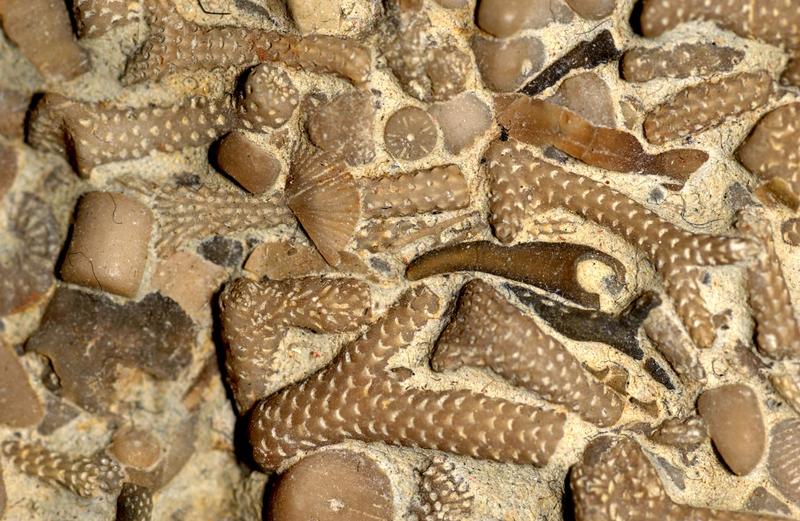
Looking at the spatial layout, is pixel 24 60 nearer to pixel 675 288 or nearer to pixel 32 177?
pixel 32 177

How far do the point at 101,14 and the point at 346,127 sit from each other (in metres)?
0.36

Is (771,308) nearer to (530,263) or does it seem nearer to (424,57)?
(530,263)

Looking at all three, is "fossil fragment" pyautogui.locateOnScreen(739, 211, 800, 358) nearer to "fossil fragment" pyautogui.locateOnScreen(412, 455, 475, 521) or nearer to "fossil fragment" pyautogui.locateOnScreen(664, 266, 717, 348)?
"fossil fragment" pyautogui.locateOnScreen(664, 266, 717, 348)

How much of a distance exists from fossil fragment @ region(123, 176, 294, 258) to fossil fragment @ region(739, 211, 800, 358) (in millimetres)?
616

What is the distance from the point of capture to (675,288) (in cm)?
128

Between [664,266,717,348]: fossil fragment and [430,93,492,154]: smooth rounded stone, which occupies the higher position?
[430,93,492,154]: smooth rounded stone

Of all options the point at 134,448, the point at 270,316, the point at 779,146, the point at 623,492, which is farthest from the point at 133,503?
the point at 779,146

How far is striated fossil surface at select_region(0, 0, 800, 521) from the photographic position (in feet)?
4.23

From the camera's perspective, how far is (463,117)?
1337 millimetres

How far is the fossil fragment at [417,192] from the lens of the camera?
1332 mm

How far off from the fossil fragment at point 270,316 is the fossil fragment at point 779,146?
21.2 inches

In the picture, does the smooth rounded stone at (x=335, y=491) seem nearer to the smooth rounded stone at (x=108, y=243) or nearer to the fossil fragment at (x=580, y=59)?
the smooth rounded stone at (x=108, y=243)

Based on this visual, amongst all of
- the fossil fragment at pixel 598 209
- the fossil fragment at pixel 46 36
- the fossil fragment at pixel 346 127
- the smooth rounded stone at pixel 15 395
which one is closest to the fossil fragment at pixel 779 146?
the fossil fragment at pixel 598 209

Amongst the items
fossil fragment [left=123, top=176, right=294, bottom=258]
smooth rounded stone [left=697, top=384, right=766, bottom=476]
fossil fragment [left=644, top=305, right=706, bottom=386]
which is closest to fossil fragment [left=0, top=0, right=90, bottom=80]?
fossil fragment [left=123, top=176, right=294, bottom=258]
